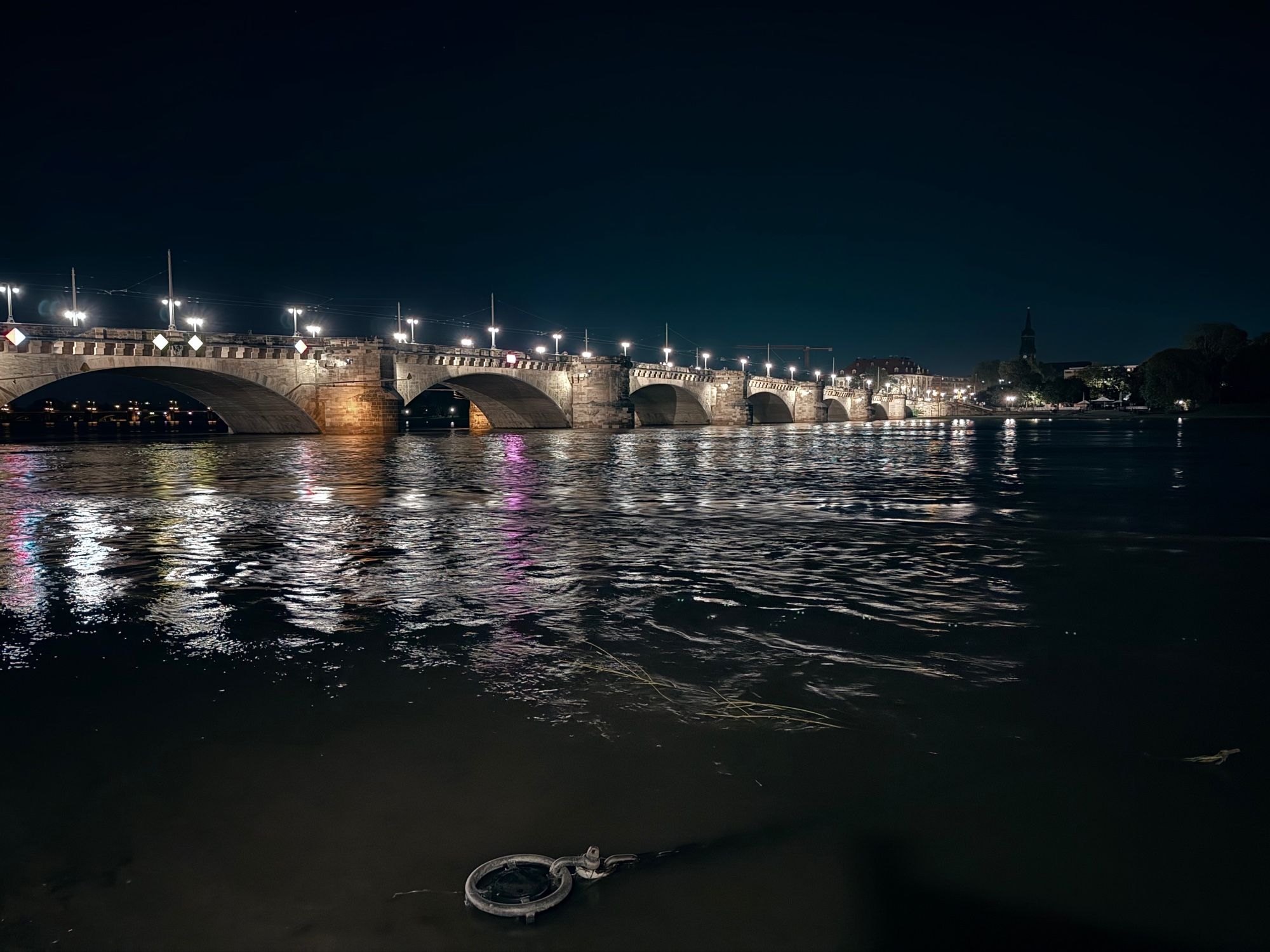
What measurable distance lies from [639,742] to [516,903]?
5.07 feet

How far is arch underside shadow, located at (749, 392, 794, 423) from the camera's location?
136 m

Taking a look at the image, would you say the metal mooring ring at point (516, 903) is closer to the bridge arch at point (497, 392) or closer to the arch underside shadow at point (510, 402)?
the bridge arch at point (497, 392)

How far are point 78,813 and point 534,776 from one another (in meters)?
2.17

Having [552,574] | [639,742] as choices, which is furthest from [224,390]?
[639,742]

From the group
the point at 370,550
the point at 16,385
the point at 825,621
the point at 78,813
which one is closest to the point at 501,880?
the point at 78,813

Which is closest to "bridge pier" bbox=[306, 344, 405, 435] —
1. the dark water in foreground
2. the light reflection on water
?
the light reflection on water

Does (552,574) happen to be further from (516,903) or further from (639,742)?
(516,903)

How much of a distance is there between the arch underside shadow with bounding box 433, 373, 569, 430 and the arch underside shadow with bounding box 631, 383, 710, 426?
76.4ft

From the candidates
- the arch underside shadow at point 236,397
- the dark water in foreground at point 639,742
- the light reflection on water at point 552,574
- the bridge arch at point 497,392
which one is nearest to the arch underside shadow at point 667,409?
the bridge arch at point 497,392

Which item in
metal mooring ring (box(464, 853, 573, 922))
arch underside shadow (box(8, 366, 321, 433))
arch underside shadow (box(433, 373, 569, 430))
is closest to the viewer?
metal mooring ring (box(464, 853, 573, 922))

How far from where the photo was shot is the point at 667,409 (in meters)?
118

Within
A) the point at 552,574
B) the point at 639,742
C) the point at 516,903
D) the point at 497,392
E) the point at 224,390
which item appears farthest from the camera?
the point at 497,392

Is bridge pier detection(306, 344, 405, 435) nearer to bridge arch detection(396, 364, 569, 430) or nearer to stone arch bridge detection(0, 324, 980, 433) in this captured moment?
stone arch bridge detection(0, 324, 980, 433)

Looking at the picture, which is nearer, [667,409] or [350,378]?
[350,378]
